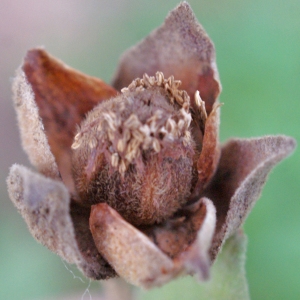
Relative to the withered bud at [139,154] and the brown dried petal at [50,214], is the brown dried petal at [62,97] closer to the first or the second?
the withered bud at [139,154]

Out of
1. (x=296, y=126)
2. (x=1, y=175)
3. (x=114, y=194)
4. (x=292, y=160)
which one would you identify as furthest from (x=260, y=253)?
(x=1, y=175)

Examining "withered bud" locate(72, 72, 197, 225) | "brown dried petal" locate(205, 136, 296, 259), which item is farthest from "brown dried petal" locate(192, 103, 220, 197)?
"brown dried petal" locate(205, 136, 296, 259)

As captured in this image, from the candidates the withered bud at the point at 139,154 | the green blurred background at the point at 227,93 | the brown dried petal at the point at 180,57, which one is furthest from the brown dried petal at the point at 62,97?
the green blurred background at the point at 227,93

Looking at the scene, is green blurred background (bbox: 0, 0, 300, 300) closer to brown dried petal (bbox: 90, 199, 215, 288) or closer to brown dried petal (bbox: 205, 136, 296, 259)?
brown dried petal (bbox: 205, 136, 296, 259)

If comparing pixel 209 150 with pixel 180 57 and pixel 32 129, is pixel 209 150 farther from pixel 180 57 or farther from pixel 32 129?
pixel 32 129

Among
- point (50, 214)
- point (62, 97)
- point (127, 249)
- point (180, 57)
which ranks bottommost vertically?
point (127, 249)

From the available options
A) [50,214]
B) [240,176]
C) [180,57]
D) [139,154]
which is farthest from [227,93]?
[50,214]
